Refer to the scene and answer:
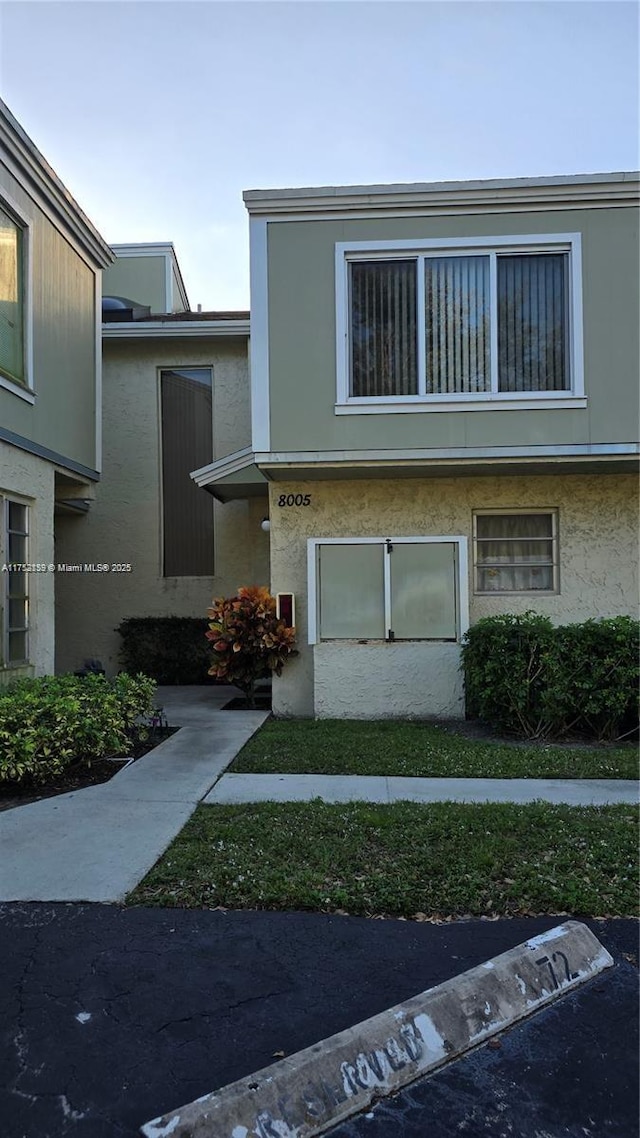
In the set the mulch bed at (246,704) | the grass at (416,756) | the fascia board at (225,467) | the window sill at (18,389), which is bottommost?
the mulch bed at (246,704)

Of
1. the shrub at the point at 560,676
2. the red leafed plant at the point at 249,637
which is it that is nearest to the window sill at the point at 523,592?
the shrub at the point at 560,676

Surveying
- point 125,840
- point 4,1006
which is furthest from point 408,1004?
point 125,840

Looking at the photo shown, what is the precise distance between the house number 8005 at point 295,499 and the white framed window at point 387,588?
50cm

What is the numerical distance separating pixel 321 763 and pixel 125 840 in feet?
7.51

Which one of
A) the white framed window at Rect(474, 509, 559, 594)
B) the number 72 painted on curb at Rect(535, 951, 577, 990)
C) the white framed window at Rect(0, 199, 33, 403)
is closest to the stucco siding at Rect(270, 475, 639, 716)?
the white framed window at Rect(474, 509, 559, 594)

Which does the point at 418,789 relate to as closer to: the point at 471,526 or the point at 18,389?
the point at 471,526

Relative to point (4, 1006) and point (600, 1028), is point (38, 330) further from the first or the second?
point (600, 1028)

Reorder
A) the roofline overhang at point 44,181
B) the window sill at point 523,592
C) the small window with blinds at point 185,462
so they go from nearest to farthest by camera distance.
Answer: the roofline overhang at point 44,181 < the window sill at point 523,592 < the small window with blinds at point 185,462

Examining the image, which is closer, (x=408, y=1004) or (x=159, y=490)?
(x=408, y=1004)

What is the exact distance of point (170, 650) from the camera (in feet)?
38.5

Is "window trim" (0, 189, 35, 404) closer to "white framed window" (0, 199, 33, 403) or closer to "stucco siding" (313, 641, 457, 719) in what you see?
"white framed window" (0, 199, 33, 403)

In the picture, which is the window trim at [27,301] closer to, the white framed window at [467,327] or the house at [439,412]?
the house at [439,412]

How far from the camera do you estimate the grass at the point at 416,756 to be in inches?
245

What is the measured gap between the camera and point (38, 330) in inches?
329
